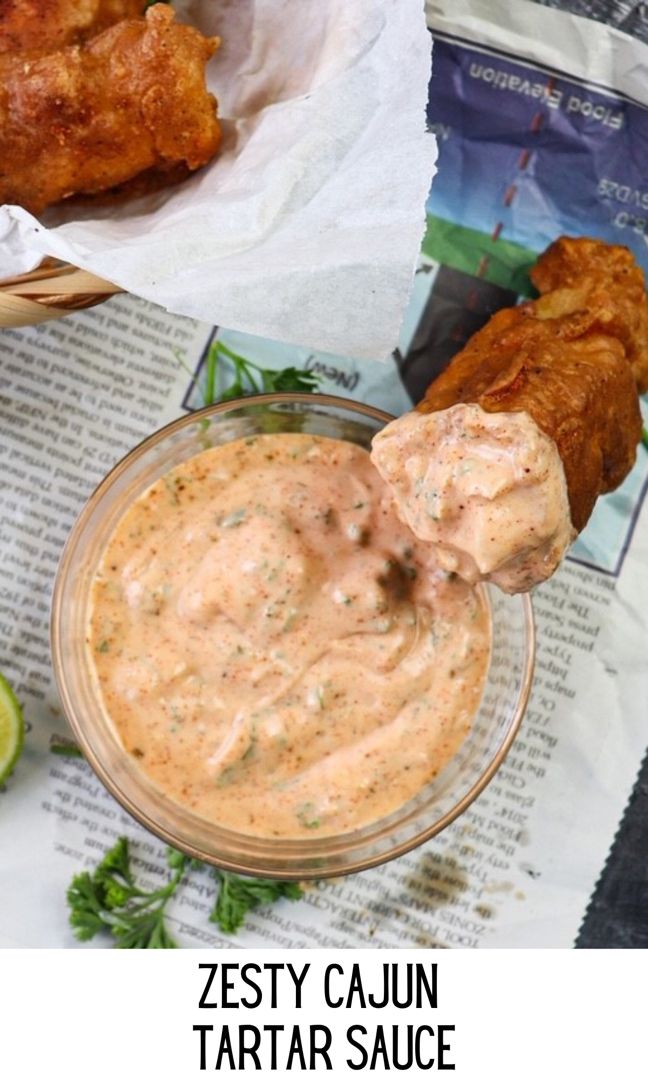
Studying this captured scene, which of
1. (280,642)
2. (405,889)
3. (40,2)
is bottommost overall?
(405,889)

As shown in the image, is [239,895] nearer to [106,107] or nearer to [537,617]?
[537,617]

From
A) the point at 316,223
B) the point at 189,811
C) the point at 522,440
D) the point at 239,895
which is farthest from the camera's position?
the point at 239,895

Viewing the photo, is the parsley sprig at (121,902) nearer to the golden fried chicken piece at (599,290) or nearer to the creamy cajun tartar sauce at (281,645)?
the creamy cajun tartar sauce at (281,645)

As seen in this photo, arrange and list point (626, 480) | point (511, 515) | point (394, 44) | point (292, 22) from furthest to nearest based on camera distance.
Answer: point (626, 480), point (292, 22), point (394, 44), point (511, 515)

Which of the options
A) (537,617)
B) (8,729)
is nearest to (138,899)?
(8,729)

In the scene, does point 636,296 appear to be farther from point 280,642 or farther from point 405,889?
point 405,889

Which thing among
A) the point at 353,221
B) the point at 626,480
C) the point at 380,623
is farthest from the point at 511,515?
the point at 626,480
